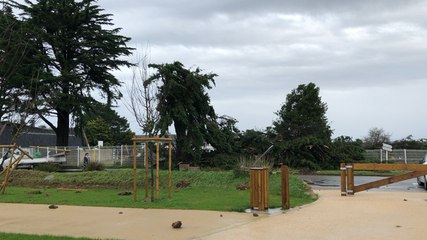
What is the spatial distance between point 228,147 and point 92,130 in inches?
2028

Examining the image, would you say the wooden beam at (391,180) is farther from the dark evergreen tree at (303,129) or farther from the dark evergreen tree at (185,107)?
the dark evergreen tree at (303,129)

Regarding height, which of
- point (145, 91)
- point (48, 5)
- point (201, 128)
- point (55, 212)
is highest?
point (48, 5)

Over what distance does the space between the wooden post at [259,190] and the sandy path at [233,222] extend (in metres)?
0.62

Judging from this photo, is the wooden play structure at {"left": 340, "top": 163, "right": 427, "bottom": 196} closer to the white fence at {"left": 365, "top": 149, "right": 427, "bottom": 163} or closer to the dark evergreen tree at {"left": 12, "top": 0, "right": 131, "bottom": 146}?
the white fence at {"left": 365, "top": 149, "right": 427, "bottom": 163}

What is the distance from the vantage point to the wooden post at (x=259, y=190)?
11.9m

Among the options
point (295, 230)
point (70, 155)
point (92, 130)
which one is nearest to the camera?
point (295, 230)

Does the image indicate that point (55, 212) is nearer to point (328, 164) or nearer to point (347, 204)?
point (347, 204)

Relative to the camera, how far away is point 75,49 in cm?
4738

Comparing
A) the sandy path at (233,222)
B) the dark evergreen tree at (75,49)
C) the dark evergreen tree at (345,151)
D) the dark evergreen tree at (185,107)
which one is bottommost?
the sandy path at (233,222)

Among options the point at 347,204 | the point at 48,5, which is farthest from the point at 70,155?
the point at 347,204

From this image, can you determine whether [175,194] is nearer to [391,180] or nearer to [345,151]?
[391,180]

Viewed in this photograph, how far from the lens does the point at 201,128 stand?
2944 cm

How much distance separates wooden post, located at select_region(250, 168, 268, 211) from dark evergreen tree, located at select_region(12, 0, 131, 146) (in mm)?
34782

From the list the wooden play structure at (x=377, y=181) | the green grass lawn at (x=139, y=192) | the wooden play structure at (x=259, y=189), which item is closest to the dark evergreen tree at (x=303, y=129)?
the green grass lawn at (x=139, y=192)
